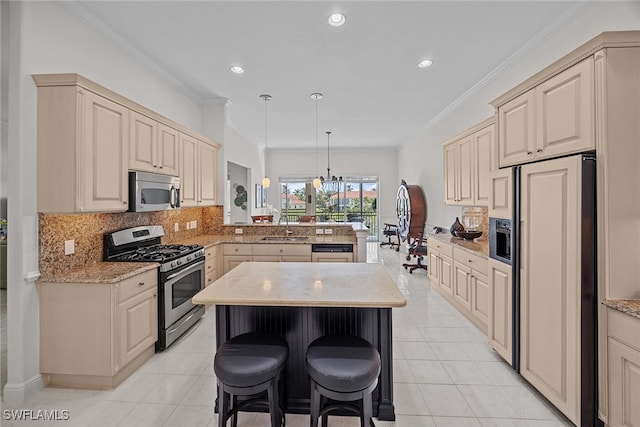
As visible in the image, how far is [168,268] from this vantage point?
9.50 ft

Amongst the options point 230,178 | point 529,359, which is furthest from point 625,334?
point 230,178

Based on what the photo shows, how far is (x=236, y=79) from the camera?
159 inches

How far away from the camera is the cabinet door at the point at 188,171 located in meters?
3.77

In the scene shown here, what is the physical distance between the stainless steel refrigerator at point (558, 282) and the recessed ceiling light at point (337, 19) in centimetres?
196

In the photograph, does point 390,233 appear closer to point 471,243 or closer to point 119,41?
point 471,243

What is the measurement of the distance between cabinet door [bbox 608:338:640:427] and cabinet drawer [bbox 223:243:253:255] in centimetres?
372

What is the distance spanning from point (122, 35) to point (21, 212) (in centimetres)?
194

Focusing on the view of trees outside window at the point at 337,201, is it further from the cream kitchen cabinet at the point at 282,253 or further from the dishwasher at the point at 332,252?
the dishwasher at the point at 332,252

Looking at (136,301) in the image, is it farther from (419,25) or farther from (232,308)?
(419,25)

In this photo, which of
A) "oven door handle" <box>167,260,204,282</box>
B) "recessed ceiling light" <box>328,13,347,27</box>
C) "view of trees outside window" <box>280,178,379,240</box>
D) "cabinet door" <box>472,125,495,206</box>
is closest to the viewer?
"recessed ceiling light" <box>328,13,347,27</box>

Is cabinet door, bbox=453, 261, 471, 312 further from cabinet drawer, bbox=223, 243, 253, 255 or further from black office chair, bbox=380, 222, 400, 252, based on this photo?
black office chair, bbox=380, 222, 400, 252

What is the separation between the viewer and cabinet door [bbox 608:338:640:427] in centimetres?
154

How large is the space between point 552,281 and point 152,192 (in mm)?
3501

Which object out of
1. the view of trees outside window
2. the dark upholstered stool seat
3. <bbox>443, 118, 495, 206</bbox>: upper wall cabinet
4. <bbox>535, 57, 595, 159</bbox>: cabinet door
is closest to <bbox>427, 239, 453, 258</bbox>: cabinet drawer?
<bbox>443, 118, 495, 206</bbox>: upper wall cabinet
